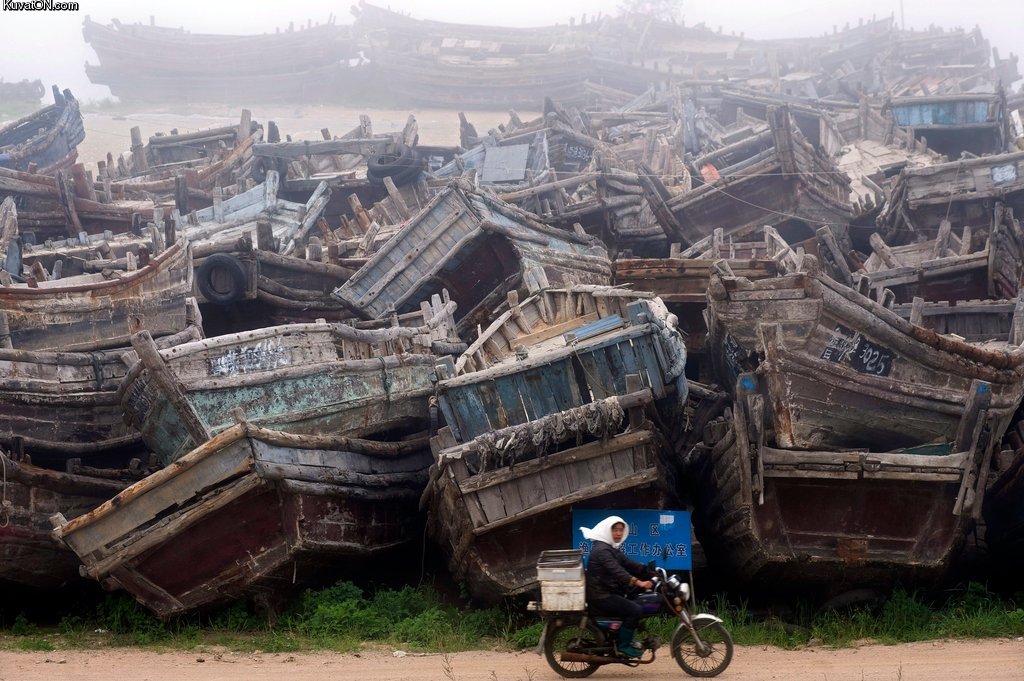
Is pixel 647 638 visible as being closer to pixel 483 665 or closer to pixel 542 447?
pixel 483 665

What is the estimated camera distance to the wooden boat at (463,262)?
60.2 ft

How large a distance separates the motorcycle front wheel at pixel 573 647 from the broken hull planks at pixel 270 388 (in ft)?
16.1

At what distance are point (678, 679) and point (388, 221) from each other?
16.3 m

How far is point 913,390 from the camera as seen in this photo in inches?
478

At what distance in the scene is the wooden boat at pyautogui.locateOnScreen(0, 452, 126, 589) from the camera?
12320 millimetres

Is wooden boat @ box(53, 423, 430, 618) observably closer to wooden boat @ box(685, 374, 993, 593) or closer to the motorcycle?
the motorcycle

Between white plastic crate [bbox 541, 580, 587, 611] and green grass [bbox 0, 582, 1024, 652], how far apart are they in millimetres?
1990

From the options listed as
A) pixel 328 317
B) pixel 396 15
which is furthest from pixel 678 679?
pixel 396 15

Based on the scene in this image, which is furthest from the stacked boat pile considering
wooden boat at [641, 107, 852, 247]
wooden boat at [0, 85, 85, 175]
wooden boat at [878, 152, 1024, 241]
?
wooden boat at [0, 85, 85, 175]

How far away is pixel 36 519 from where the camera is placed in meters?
12.6

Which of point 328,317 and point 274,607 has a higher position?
point 328,317

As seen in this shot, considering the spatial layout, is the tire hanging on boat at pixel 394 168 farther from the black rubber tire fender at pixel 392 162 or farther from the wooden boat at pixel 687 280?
the wooden boat at pixel 687 280

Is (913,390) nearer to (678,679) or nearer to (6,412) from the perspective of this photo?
(678,679)

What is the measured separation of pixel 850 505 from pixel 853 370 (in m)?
1.45
